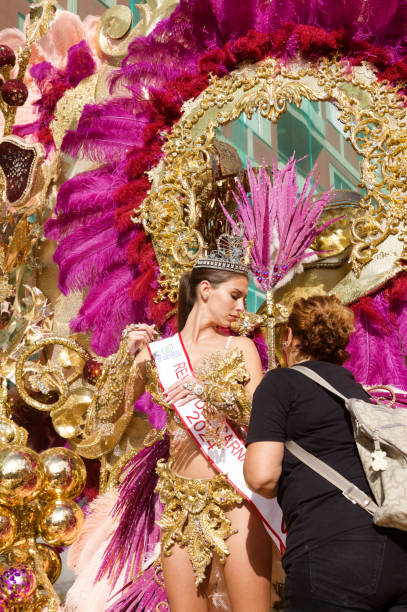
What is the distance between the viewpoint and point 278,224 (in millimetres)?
3234

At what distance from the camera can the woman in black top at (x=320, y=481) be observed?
5.61 ft

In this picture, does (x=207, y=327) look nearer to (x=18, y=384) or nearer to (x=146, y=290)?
(x=146, y=290)

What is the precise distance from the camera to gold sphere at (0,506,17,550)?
3363mm

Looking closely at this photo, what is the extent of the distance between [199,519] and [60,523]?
1134 mm

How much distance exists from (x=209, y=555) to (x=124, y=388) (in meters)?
0.89

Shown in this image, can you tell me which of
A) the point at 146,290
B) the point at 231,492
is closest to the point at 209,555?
the point at 231,492

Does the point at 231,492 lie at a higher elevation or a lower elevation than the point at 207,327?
lower

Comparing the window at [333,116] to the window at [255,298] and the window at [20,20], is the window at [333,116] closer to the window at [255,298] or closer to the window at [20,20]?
the window at [255,298]

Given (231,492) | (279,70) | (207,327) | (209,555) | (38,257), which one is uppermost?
(279,70)

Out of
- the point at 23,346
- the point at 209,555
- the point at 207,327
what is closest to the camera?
the point at 209,555

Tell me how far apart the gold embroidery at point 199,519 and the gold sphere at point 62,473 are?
103 cm

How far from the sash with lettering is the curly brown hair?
704mm

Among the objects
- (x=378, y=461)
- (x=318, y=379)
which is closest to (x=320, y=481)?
(x=378, y=461)

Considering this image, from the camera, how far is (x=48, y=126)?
4.93 metres
